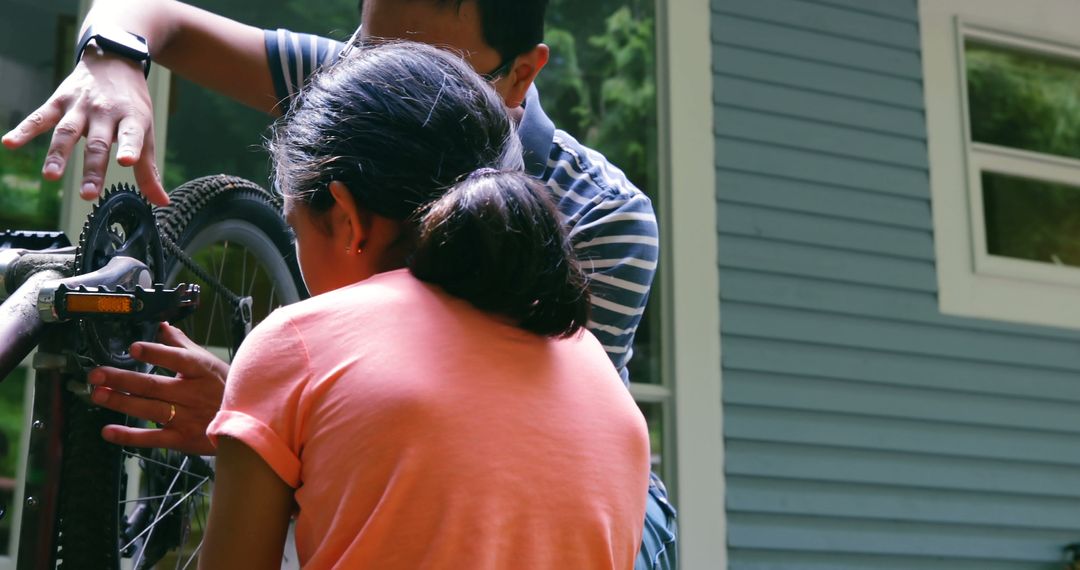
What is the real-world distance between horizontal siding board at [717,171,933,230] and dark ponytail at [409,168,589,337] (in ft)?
A: 11.7

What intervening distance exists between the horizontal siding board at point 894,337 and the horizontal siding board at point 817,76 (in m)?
0.91

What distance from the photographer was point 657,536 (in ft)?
5.03

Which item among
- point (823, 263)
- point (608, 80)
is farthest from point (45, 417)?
point (823, 263)

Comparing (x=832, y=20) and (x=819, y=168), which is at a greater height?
(x=832, y=20)

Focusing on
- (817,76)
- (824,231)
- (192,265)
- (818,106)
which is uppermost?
(817,76)

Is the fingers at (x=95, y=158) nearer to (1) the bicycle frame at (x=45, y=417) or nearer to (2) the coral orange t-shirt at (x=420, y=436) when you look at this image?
(1) the bicycle frame at (x=45, y=417)

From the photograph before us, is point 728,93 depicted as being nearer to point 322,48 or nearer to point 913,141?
point 913,141

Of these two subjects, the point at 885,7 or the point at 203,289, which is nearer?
the point at 203,289

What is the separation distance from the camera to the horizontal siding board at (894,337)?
4.58 meters

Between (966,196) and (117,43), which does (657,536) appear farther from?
(966,196)

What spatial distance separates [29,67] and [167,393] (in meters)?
2.80

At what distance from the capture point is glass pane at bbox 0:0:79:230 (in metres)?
3.61

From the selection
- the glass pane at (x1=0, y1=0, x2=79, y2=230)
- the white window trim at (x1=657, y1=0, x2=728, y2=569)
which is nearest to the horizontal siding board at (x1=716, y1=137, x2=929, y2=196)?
the white window trim at (x1=657, y1=0, x2=728, y2=569)

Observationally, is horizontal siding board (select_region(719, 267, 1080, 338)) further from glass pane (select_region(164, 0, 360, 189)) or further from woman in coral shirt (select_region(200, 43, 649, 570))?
woman in coral shirt (select_region(200, 43, 649, 570))
